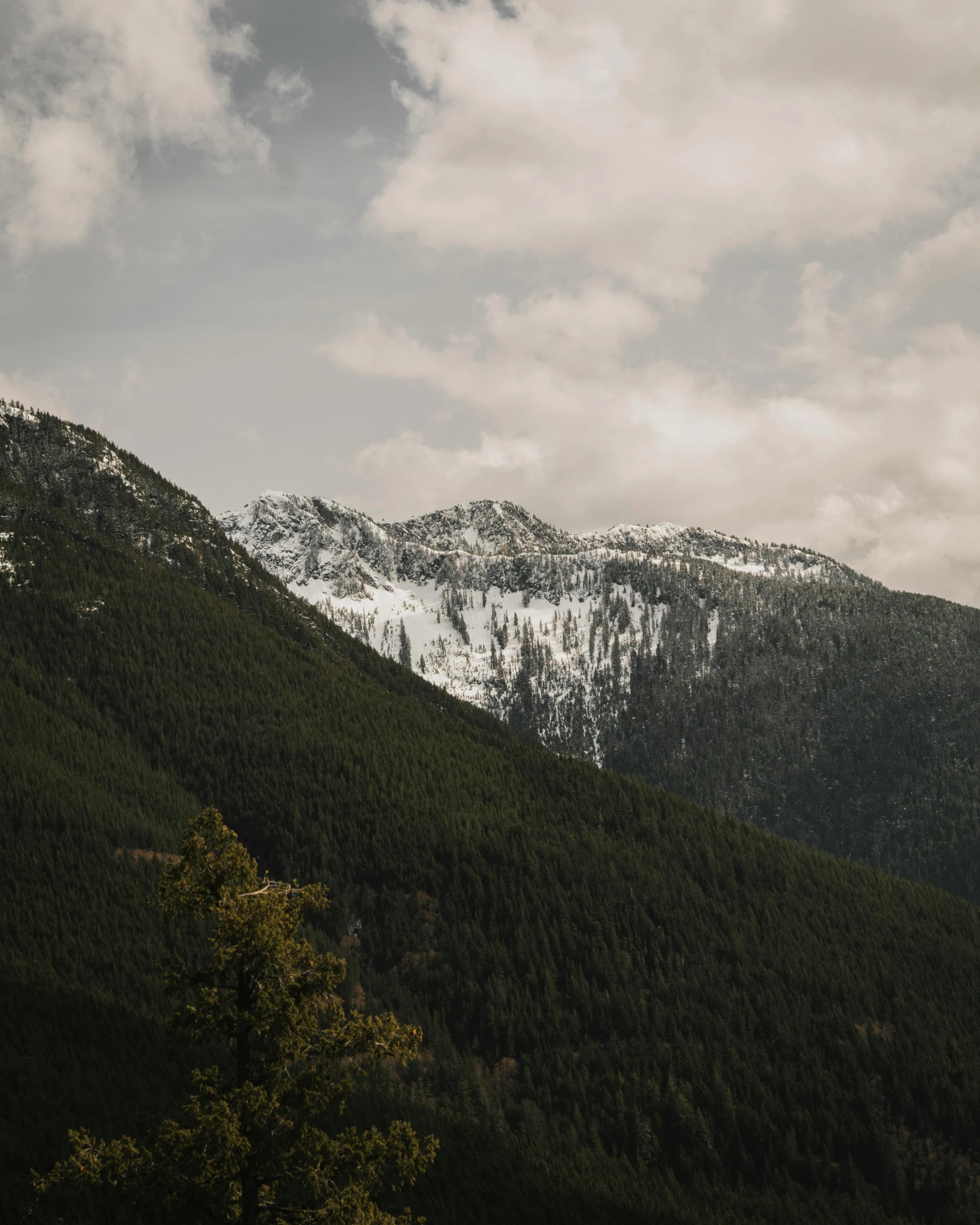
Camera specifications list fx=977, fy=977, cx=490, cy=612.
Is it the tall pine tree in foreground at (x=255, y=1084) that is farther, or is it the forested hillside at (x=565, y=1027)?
the forested hillside at (x=565, y=1027)

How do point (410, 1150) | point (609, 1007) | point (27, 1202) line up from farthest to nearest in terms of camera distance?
point (609, 1007) → point (27, 1202) → point (410, 1150)

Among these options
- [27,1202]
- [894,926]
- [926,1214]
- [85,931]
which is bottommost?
[926,1214]

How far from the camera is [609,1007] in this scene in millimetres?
182250

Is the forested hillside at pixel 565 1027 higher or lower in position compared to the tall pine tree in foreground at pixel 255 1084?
lower

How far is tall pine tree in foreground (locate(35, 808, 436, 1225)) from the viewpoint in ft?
92.7

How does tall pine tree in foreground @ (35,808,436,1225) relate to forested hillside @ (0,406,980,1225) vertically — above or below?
above

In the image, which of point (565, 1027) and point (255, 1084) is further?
point (565, 1027)

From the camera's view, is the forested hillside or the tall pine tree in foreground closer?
the tall pine tree in foreground

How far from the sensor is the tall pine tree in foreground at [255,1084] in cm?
2827

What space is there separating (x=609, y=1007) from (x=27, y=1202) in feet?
384

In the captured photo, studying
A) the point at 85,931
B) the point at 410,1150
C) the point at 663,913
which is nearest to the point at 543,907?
the point at 663,913

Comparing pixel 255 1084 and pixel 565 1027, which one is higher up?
pixel 255 1084

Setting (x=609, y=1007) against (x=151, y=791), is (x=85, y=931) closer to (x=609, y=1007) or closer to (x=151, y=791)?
(x=151, y=791)

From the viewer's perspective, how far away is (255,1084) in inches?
1172
